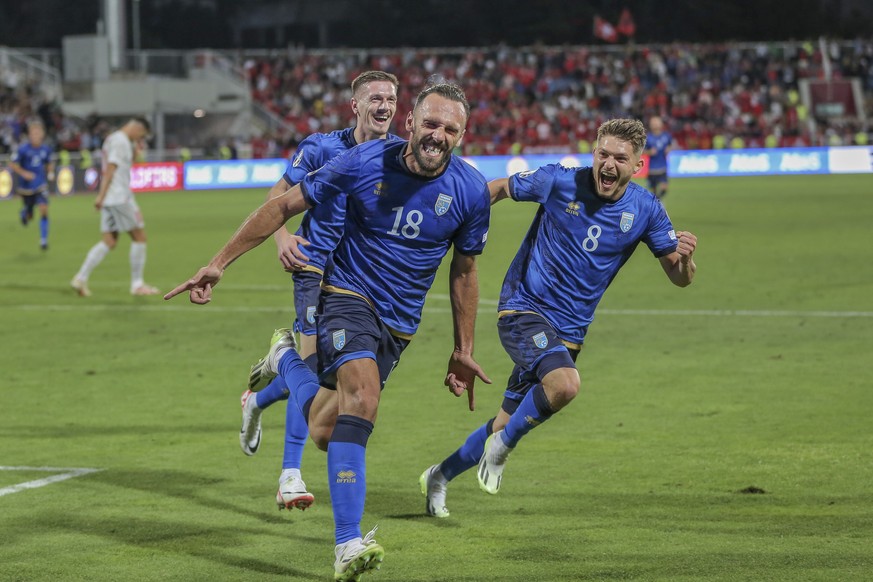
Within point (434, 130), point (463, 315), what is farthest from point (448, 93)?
point (463, 315)

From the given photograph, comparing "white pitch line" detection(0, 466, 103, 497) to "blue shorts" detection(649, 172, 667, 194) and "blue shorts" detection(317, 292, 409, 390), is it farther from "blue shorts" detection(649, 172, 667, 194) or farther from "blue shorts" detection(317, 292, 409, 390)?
"blue shorts" detection(649, 172, 667, 194)

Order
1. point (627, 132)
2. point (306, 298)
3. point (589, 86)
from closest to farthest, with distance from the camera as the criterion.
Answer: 1. point (627, 132)
2. point (306, 298)
3. point (589, 86)

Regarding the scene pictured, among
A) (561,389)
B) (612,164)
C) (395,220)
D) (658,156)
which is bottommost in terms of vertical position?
(561,389)

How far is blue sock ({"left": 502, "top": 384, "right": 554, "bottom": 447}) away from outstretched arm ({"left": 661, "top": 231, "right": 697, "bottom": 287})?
929mm

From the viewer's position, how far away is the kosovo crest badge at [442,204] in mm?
5867

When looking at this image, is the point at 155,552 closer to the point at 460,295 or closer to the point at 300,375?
the point at 300,375

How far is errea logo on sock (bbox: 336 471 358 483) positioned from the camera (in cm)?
536

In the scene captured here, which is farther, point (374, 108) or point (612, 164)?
point (374, 108)

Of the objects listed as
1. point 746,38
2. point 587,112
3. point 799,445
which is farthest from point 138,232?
point 746,38

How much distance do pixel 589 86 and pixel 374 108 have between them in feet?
161

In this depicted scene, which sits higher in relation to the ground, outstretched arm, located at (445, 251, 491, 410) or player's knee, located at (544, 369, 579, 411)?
outstretched arm, located at (445, 251, 491, 410)

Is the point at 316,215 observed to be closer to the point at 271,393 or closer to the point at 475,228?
the point at 271,393

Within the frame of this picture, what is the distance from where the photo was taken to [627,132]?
22.0 ft

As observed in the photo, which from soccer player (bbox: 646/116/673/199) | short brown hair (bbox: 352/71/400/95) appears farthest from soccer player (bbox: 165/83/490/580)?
soccer player (bbox: 646/116/673/199)
